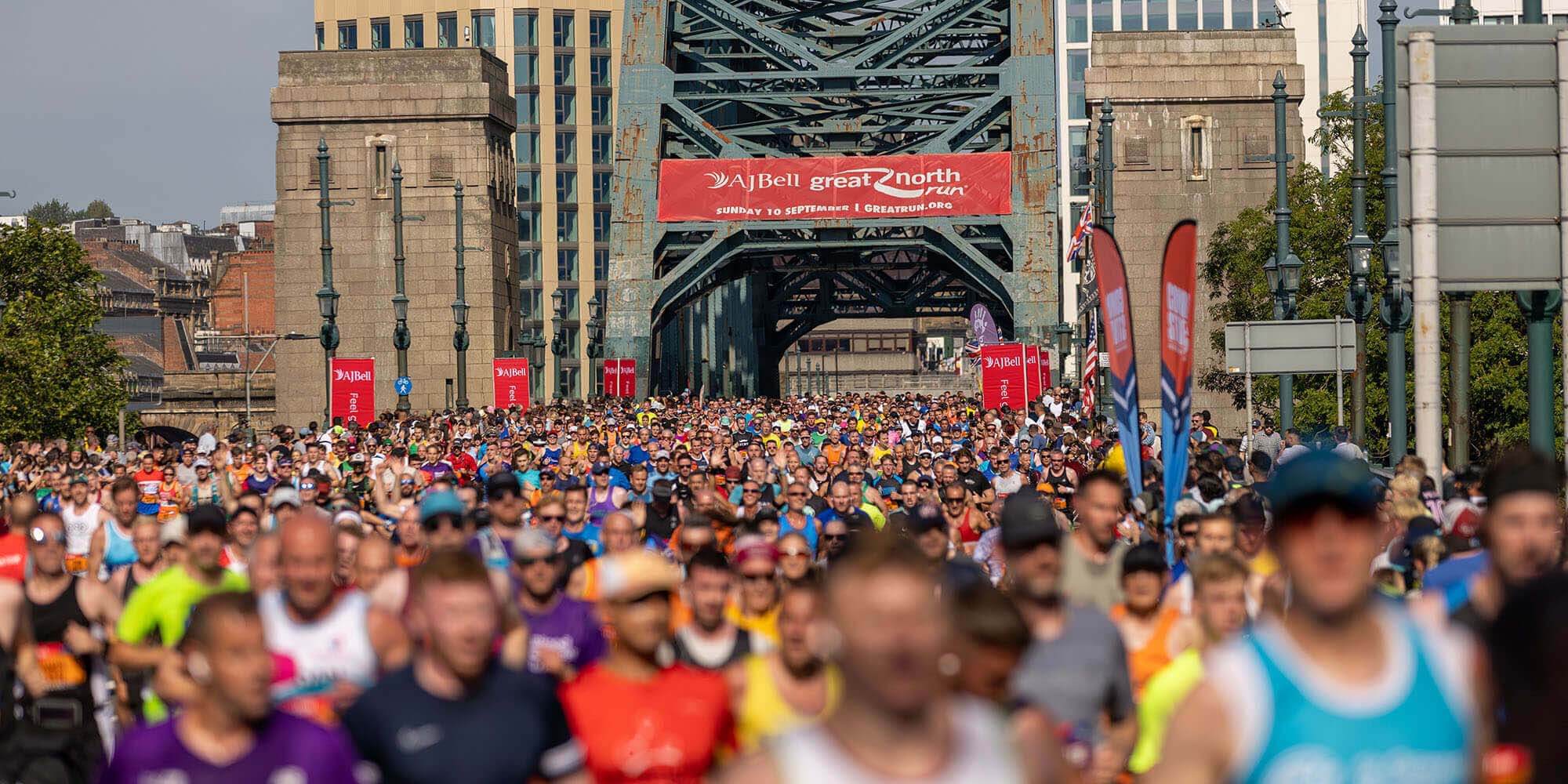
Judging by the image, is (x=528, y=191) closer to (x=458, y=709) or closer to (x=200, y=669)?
(x=200, y=669)

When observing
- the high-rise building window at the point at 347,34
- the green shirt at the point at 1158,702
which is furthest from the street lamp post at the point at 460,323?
the high-rise building window at the point at 347,34

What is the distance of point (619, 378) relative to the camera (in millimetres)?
57625

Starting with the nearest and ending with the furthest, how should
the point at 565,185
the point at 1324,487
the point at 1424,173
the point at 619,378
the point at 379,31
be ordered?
the point at 1324,487 → the point at 1424,173 → the point at 619,378 → the point at 565,185 → the point at 379,31

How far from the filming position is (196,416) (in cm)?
9294

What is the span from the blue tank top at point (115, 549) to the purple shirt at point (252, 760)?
9340 millimetres

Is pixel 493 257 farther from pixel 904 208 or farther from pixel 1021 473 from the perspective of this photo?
pixel 1021 473

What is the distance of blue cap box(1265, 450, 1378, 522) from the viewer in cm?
411

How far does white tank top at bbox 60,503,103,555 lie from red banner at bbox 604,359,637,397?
39.6 meters

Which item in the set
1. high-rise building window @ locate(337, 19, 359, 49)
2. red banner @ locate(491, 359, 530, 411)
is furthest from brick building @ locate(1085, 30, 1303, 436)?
high-rise building window @ locate(337, 19, 359, 49)

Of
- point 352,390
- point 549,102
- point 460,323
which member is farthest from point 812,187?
point 549,102

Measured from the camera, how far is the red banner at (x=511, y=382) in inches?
1850

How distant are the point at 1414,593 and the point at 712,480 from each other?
390 inches

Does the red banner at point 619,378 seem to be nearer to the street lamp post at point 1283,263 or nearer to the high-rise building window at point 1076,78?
the street lamp post at point 1283,263

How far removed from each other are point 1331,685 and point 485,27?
128659 millimetres
